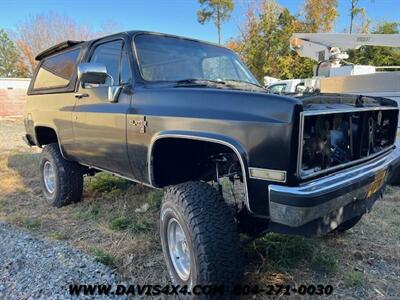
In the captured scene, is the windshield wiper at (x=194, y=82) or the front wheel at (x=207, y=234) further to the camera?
the windshield wiper at (x=194, y=82)

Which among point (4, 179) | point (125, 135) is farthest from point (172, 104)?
point (4, 179)

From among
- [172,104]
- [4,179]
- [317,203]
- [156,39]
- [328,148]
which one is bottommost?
[4,179]

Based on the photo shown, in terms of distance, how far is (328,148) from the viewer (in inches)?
95.5

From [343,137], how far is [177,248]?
1504 mm

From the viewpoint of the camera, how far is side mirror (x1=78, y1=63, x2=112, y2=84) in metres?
3.19

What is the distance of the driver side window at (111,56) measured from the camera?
140 inches

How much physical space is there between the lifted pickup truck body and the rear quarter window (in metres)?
0.26

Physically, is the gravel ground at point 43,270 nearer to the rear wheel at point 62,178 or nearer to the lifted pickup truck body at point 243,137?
the lifted pickup truck body at point 243,137

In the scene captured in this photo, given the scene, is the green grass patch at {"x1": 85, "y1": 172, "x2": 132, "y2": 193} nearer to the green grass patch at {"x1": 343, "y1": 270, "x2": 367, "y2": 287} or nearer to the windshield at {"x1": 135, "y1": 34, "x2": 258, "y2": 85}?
the windshield at {"x1": 135, "y1": 34, "x2": 258, "y2": 85}

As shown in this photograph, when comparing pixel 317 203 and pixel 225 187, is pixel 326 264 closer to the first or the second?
pixel 317 203

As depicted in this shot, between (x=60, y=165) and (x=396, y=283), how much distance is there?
3902 mm

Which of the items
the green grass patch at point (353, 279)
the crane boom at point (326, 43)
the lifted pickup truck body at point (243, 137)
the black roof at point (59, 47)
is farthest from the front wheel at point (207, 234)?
the crane boom at point (326, 43)

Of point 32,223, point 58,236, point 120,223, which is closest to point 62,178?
point 32,223

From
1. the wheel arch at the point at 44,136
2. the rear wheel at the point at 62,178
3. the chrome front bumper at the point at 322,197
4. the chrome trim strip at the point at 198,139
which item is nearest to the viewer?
the chrome front bumper at the point at 322,197
